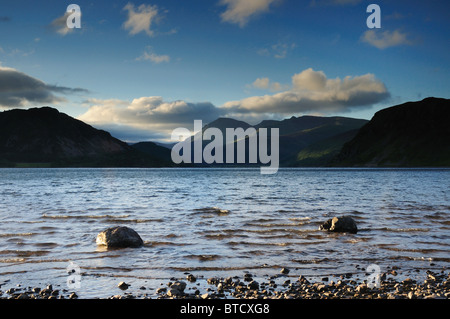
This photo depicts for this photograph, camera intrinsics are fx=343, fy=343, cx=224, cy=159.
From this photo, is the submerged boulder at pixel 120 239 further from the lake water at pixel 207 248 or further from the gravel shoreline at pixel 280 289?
the gravel shoreline at pixel 280 289

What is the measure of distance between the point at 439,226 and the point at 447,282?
1285 centimetres

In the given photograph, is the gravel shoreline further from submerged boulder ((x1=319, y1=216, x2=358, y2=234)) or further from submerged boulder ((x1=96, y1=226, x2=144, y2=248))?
submerged boulder ((x1=319, y1=216, x2=358, y2=234))

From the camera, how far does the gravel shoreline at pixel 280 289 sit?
9406mm

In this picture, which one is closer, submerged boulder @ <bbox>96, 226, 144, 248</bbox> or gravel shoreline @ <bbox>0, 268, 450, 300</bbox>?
gravel shoreline @ <bbox>0, 268, 450, 300</bbox>

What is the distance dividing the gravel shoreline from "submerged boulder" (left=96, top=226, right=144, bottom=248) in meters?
5.58

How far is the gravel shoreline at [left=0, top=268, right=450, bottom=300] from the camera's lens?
941 centimetres

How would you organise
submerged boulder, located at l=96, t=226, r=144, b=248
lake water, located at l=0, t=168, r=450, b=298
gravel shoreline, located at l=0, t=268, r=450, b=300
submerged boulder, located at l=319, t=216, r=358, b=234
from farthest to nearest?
submerged boulder, located at l=319, t=216, r=358, b=234 → submerged boulder, located at l=96, t=226, r=144, b=248 → lake water, located at l=0, t=168, r=450, b=298 → gravel shoreline, located at l=0, t=268, r=450, b=300

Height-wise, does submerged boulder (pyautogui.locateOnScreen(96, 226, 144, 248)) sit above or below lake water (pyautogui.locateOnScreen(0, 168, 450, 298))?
above

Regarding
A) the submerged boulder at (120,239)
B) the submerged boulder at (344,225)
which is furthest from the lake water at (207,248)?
the submerged boulder at (344,225)

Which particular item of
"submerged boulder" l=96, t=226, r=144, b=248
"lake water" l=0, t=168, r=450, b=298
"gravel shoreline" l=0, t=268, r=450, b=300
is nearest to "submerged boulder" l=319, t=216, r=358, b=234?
"lake water" l=0, t=168, r=450, b=298
